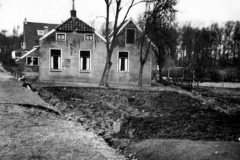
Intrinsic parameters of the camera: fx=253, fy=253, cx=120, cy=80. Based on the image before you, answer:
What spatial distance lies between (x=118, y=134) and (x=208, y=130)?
295 centimetres

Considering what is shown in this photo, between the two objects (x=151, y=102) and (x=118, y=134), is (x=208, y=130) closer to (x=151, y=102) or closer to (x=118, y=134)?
(x=118, y=134)

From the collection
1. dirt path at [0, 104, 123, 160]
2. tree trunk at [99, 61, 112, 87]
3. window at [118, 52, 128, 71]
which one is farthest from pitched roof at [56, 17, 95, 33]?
dirt path at [0, 104, 123, 160]

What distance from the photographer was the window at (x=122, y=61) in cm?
2728

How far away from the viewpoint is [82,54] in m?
26.3

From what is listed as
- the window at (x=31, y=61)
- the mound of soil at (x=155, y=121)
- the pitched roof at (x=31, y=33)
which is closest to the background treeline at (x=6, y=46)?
the pitched roof at (x=31, y=33)

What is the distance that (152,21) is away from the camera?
79.1 feet

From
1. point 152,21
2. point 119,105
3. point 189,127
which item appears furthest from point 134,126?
point 152,21

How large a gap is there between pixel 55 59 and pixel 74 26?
3.91 meters

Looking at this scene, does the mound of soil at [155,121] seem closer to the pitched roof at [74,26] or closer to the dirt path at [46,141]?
the dirt path at [46,141]

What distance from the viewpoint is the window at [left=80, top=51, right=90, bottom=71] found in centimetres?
2631

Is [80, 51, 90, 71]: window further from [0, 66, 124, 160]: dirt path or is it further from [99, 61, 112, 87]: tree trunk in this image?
[0, 66, 124, 160]: dirt path

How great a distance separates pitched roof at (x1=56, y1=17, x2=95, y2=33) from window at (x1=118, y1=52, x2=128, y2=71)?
13.1ft

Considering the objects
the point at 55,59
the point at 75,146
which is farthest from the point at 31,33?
the point at 75,146

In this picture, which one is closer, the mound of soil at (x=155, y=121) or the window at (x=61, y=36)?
the mound of soil at (x=155, y=121)
